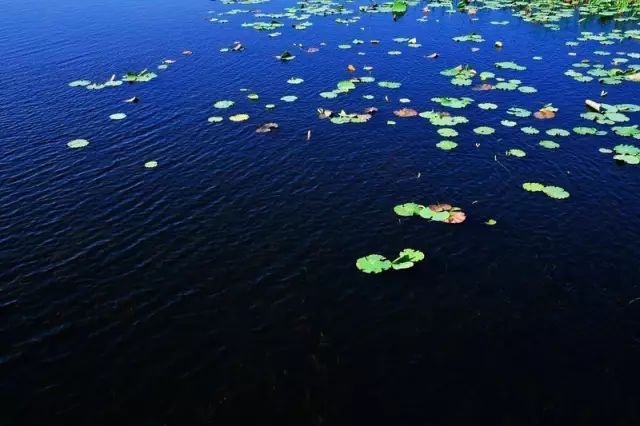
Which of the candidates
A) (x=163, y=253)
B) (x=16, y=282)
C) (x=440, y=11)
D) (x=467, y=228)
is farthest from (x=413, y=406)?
(x=440, y=11)

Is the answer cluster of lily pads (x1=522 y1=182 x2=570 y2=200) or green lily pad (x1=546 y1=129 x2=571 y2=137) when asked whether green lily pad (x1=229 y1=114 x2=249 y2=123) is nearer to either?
cluster of lily pads (x1=522 y1=182 x2=570 y2=200)

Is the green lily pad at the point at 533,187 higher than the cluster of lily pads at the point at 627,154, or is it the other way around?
the cluster of lily pads at the point at 627,154

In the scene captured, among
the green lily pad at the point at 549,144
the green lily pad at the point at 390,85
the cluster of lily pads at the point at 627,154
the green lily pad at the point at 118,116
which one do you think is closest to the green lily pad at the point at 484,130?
the green lily pad at the point at 549,144

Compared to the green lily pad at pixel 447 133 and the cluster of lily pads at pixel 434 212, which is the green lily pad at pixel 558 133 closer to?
the green lily pad at pixel 447 133

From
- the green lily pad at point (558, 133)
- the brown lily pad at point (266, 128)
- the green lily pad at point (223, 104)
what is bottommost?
the green lily pad at point (558, 133)

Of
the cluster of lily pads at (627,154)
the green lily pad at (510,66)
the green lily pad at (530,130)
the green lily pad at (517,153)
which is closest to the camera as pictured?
the cluster of lily pads at (627,154)

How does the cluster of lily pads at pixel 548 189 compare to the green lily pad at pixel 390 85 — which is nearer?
the cluster of lily pads at pixel 548 189

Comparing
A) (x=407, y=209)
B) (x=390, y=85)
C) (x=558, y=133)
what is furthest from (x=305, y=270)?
(x=390, y=85)

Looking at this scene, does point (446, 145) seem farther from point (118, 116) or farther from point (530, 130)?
point (118, 116)

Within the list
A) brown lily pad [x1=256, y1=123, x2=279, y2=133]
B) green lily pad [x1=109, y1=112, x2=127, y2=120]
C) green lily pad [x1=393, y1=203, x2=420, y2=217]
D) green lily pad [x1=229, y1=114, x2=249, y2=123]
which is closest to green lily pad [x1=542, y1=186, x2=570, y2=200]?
green lily pad [x1=393, y1=203, x2=420, y2=217]
